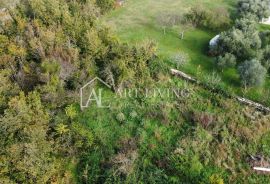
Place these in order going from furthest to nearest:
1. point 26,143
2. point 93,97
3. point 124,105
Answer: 1. point 93,97
2. point 124,105
3. point 26,143

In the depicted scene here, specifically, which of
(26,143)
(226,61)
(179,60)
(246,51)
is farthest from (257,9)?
(26,143)

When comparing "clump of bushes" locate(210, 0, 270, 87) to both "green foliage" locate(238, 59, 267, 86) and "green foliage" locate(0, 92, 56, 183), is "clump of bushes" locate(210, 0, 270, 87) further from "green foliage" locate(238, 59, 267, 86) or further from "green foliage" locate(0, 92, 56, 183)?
"green foliage" locate(0, 92, 56, 183)

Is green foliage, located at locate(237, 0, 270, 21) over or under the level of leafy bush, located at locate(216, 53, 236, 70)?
over

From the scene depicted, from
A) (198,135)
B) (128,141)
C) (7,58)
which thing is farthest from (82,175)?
(7,58)

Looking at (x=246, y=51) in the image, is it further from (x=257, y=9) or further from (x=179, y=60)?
(x=257, y=9)

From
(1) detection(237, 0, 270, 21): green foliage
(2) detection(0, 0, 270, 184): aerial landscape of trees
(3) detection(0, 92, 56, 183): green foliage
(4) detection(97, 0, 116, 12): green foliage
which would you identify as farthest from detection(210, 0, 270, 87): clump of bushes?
(3) detection(0, 92, 56, 183): green foliage

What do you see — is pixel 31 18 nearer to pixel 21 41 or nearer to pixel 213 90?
pixel 21 41
